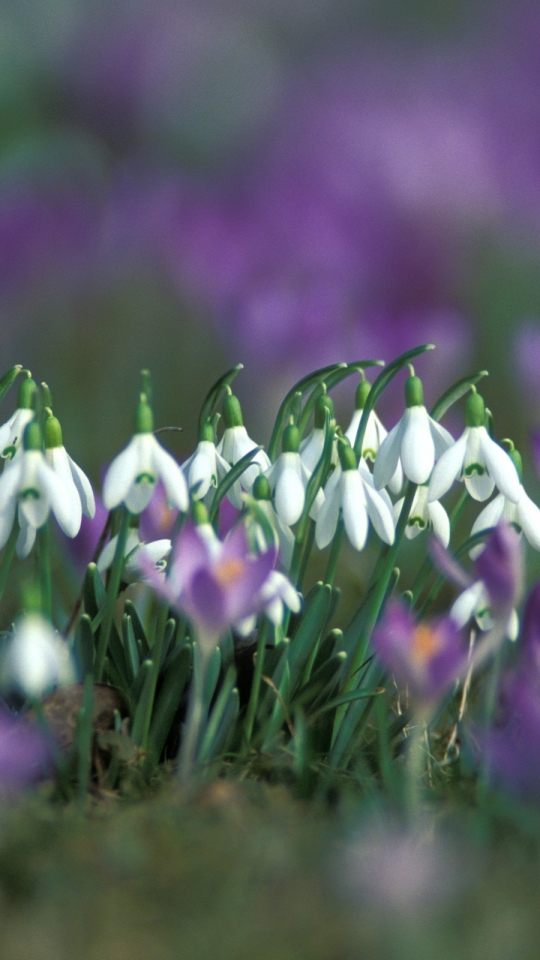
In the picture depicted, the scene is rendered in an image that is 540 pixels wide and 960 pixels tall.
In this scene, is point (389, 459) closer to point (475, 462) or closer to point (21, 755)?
point (475, 462)

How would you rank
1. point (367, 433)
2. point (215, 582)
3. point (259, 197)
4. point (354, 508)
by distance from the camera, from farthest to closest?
1. point (259, 197)
2. point (367, 433)
3. point (354, 508)
4. point (215, 582)

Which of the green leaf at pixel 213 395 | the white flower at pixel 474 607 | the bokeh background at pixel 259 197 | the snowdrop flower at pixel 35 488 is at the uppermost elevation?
the bokeh background at pixel 259 197

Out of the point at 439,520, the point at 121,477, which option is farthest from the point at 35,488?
the point at 439,520

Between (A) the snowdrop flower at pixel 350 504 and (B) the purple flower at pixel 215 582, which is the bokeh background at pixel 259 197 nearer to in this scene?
(A) the snowdrop flower at pixel 350 504

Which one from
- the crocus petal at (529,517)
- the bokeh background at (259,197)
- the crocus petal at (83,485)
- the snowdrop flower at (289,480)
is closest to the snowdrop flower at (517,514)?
the crocus petal at (529,517)

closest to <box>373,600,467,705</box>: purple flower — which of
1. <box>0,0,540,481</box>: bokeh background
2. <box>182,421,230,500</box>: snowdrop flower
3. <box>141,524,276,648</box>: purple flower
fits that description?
<box>141,524,276,648</box>: purple flower
